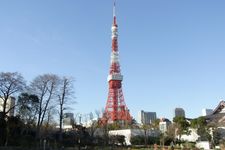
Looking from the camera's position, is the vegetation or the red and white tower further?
the red and white tower

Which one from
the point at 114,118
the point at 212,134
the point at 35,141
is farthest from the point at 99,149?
the point at 114,118

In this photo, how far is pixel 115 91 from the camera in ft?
204

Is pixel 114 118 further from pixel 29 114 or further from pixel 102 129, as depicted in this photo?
pixel 29 114

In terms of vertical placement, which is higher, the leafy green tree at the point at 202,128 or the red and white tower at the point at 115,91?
the red and white tower at the point at 115,91

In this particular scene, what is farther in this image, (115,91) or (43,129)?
(115,91)

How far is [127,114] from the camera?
195 feet

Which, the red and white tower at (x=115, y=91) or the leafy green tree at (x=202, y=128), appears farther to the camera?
the red and white tower at (x=115, y=91)

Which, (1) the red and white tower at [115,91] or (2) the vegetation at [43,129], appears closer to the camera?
(2) the vegetation at [43,129]

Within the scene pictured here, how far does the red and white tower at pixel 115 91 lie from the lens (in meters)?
58.4

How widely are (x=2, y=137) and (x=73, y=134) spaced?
1029 centimetres

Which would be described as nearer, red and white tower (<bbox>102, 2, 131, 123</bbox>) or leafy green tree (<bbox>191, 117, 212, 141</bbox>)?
leafy green tree (<bbox>191, 117, 212, 141</bbox>)

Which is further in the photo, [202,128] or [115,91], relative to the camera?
[115,91]

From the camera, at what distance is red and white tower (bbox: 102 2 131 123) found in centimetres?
5844

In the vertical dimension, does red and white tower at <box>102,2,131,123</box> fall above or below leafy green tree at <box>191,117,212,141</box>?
above
